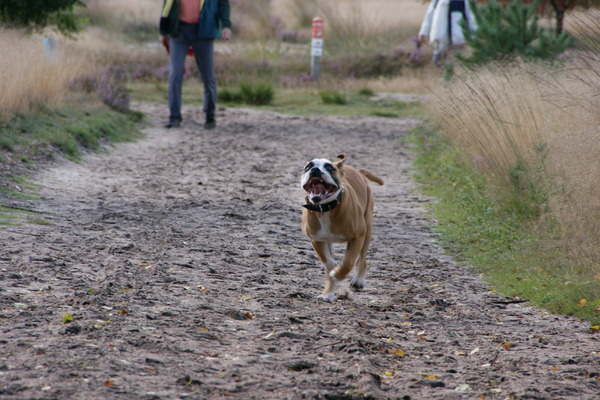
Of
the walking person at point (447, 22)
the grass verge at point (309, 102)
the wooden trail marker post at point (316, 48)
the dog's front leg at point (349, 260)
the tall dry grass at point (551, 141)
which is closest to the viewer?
the dog's front leg at point (349, 260)

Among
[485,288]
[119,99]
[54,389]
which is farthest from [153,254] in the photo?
[119,99]

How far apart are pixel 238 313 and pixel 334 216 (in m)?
1.00

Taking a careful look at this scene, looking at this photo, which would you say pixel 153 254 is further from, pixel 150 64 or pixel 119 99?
pixel 150 64

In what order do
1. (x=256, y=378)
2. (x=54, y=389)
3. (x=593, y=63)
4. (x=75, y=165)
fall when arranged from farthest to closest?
(x=75, y=165) → (x=593, y=63) → (x=256, y=378) → (x=54, y=389)

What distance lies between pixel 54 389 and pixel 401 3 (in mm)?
41498

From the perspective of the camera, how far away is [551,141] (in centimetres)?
826

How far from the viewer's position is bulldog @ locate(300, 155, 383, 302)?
552 centimetres

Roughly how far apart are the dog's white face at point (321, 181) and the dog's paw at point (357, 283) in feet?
3.00

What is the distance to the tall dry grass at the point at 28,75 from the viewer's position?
11617mm

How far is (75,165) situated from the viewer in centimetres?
1041

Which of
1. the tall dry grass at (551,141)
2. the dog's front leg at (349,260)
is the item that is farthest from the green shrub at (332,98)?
the dog's front leg at (349,260)

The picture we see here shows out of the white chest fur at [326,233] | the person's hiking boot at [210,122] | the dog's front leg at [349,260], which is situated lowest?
the person's hiking boot at [210,122]

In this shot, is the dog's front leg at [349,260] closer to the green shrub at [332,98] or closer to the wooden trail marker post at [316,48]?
the green shrub at [332,98]

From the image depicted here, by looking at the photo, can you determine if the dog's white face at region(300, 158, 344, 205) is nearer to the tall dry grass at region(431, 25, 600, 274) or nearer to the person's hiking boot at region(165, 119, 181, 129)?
the tall dry grass at region(431, 25, 600, 274)
